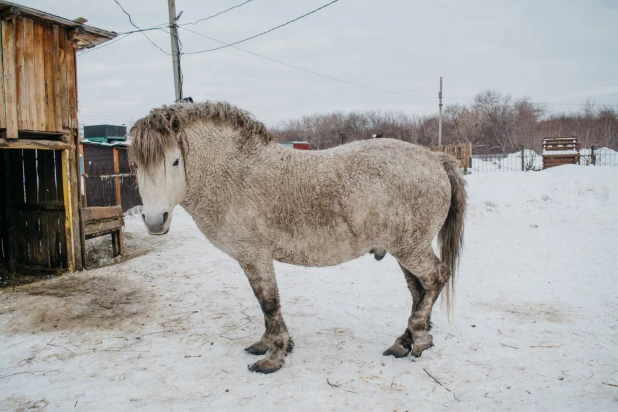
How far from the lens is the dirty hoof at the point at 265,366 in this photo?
339 centimetres

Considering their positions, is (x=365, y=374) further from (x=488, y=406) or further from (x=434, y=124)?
(x=434, y=124)

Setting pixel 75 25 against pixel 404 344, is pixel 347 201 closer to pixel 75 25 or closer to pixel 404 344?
pixel 404 344

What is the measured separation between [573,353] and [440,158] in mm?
2292

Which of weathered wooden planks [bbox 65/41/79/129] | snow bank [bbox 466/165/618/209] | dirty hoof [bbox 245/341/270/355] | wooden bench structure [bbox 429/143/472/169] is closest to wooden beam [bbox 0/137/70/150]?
weathered wooden planks [bbox 65/41/79/129]

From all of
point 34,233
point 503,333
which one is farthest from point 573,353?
point 34,233

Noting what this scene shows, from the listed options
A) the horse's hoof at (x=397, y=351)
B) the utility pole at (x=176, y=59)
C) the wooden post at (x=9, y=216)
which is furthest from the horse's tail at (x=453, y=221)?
the utility pole at (x=176, y=59)

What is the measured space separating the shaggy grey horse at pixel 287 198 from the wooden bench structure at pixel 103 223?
200 inches

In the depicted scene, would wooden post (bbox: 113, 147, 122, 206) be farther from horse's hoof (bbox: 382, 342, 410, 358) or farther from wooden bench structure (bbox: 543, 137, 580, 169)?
wooden bench structure (bbox: 543, 137, 580, 169)

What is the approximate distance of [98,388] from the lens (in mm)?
3184

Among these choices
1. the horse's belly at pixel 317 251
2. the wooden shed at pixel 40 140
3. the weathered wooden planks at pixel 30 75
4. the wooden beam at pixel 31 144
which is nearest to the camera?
the horse's belly at pixel 317 251

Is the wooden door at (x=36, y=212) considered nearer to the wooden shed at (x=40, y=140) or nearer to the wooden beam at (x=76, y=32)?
the wooden shed at (x=40, y=140)

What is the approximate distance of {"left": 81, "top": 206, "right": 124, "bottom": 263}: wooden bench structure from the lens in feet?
24.1

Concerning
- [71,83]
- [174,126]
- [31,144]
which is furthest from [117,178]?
[174,126]

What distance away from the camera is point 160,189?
3066mm
